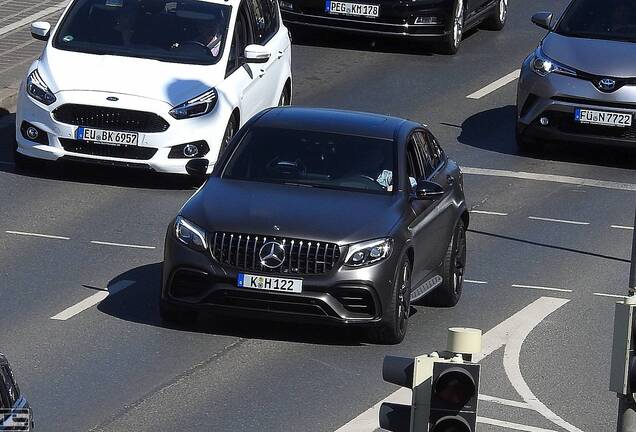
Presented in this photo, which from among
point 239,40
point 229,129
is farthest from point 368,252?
point 239,40

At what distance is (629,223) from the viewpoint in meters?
19.0

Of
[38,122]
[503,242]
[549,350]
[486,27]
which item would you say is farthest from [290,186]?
[486,27]

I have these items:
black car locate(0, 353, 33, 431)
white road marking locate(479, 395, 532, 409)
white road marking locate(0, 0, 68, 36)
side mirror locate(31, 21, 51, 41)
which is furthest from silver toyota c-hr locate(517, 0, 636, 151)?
black car locate(0, 353, 33, 431)

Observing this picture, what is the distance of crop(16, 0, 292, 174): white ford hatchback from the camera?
1862 centimetres

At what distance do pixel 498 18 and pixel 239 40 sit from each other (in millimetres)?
9634

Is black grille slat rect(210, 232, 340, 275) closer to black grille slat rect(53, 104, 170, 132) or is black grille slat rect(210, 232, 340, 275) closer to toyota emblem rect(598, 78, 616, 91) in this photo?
black grille slat rect(53, 104, 170, 132)

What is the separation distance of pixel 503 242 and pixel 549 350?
3758 millimetres

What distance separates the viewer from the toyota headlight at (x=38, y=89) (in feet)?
61.4

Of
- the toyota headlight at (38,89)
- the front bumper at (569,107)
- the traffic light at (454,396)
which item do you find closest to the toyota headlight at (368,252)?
the toyota headlight at (38,89)

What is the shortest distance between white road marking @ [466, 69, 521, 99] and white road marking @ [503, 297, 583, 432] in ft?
30.7

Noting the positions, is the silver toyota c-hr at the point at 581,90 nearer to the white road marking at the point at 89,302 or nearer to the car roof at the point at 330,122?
the car roof at the point at 330,122

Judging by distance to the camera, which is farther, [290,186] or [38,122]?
[38,122]

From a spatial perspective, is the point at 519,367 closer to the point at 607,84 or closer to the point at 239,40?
the point at 239,40

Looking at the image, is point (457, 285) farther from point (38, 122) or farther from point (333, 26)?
point (333, 26)
